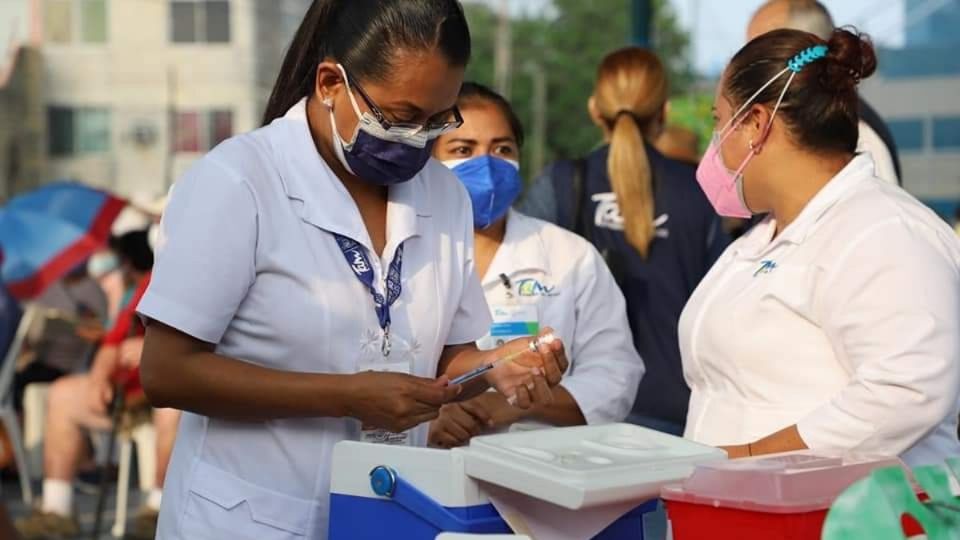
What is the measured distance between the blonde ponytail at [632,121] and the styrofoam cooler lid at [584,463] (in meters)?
2.15

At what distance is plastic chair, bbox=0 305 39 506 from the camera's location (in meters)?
8.12

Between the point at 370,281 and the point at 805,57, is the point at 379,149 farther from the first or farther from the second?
the point at 805,57

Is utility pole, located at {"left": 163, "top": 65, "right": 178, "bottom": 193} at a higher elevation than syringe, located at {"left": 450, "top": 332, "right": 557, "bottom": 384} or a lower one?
lower

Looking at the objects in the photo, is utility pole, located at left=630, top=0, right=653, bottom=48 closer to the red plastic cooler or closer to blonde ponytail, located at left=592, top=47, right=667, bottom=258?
blonde ponytail, located at left=592, top=47, right=667, bottom=258

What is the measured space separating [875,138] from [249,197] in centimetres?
212

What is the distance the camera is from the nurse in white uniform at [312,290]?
213 cm

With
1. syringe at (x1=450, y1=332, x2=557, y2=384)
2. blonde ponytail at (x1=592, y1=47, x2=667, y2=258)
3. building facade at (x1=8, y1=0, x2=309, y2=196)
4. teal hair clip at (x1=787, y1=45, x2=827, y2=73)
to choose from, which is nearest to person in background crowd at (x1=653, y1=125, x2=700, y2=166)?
blonde ponytail at (x1=592, y1=47, x2=667, y2=258)

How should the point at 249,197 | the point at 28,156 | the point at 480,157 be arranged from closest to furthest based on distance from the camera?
the point at 249,197, the point at 480,157, the point at 28,156

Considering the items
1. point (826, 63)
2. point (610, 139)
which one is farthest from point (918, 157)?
point (826, 63)

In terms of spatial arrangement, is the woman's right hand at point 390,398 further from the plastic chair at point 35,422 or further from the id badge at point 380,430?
the plastic chair at point 35,422

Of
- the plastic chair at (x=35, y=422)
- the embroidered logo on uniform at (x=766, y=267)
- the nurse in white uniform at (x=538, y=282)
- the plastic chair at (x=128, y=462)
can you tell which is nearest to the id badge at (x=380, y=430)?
the embroidered logo on uniform at (x=766, y=267)

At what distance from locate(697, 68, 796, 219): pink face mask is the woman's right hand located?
1008 millimetres

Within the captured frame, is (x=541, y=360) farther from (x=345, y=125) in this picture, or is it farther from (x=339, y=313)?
(x=345, y=125)

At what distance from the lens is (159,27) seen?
27.4 m
